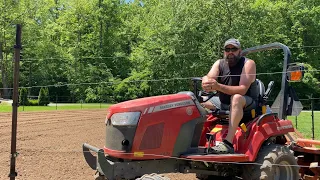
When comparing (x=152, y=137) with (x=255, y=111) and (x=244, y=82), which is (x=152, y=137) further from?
(x=255, y=111)

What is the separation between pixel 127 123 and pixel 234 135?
4.43 feet

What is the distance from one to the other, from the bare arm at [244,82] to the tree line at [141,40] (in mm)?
25926

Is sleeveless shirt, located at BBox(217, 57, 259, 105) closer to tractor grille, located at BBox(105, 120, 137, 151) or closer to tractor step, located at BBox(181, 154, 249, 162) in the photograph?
tractor step, located at BBox(181, 154, 249, 162)

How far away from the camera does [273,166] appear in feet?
15.1

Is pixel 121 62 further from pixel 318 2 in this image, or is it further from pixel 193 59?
pixel 318 2

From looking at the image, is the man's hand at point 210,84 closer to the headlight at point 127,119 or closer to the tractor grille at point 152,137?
the tractor grille at point 152,137

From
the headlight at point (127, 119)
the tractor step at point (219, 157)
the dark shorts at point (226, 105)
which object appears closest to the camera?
the headlight at point (127, 119)

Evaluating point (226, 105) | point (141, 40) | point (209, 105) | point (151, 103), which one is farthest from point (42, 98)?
point (151, 103)

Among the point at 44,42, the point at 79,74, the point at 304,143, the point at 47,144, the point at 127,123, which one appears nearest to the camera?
the point at 127,123

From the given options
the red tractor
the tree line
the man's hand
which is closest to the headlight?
the red tractor

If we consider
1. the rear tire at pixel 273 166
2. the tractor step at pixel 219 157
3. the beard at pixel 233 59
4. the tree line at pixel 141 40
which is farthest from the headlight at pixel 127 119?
the tree line at pixel 141 40

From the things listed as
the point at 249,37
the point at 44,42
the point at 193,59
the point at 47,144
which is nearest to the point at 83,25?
the point at 44,42

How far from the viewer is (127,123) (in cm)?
399

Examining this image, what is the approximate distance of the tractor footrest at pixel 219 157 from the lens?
430 centimetres
